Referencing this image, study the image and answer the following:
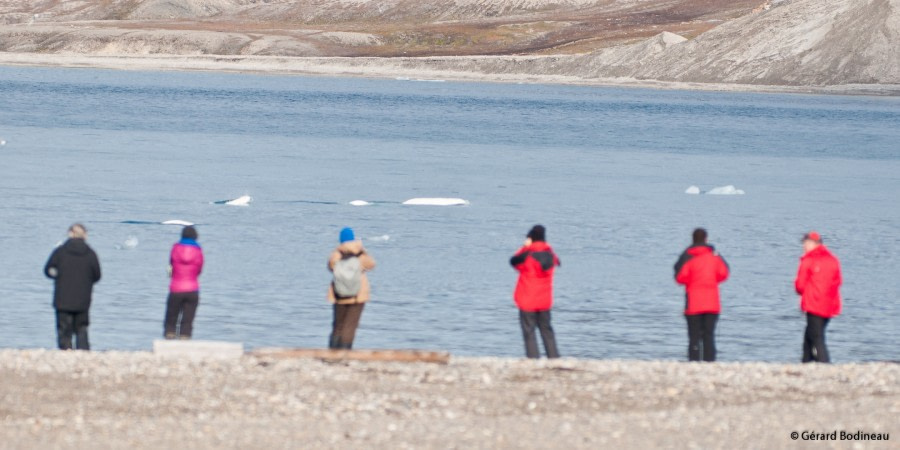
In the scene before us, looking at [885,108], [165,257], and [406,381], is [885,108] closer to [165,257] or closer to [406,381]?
[165,257]

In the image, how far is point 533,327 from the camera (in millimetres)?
15594

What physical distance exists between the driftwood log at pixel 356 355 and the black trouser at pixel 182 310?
3.52 feet

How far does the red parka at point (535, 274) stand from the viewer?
1503cm

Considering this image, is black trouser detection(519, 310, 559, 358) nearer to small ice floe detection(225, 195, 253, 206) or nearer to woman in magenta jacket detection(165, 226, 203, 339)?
woman in magenta jacket detection(165, 226, 203, 339)

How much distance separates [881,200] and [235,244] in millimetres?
24065

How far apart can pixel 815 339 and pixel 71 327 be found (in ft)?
28.0

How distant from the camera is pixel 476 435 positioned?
1158cm

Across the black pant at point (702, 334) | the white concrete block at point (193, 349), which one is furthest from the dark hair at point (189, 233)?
the black pant at point (702, 334)

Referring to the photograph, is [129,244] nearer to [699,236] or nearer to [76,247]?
Result: [76,247]

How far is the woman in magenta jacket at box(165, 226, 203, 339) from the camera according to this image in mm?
15281

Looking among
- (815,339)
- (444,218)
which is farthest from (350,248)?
(444,218)

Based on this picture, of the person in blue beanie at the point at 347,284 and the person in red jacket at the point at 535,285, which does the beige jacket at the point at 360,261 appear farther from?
the person in red jacket at the point at 535,285

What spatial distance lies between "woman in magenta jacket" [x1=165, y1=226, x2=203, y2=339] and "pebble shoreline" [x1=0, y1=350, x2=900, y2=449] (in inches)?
32.9

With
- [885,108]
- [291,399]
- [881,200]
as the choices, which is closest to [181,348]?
[291,399]
